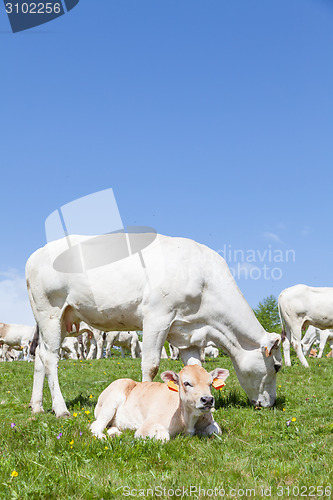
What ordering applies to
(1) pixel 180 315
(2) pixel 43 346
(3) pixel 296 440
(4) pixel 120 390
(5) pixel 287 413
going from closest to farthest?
(3) pixel 296 440 < (4) pixel 120 390 < (5) pixel 287 413 < (1) pixel 180 315 < (2) pixel 43 346

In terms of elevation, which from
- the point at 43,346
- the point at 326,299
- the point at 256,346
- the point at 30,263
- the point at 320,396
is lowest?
the point at 326,299

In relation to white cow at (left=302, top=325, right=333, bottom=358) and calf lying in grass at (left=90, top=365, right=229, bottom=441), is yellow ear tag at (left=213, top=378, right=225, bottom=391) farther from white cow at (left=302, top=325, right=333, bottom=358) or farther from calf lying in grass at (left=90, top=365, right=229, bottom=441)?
white cow at (left=302, top=325, right=333, bottom=358)

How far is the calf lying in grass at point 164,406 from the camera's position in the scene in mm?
6082

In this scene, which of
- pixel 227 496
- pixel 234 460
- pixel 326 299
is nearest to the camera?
pixel 227 496

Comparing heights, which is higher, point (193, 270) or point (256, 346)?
point (193, 270)

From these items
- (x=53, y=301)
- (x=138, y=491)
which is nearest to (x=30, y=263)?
(x=53, y=301)

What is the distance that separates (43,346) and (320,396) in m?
5.43

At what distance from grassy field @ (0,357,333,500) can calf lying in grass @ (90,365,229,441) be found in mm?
257

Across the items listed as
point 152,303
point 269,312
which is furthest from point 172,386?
point 269,312

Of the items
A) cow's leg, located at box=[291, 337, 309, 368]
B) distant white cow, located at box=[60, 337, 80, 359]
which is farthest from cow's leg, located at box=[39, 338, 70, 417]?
distant white cow, located at box=[60, 337, 80, 359]

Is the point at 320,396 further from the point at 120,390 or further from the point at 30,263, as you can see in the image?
Answer: the point at 30,263

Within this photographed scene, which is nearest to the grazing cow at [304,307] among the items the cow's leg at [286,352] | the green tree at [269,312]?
the cow's leg at [286,352]

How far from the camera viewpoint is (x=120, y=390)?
7086 mm

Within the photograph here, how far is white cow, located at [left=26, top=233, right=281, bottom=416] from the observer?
8672 millimetres
